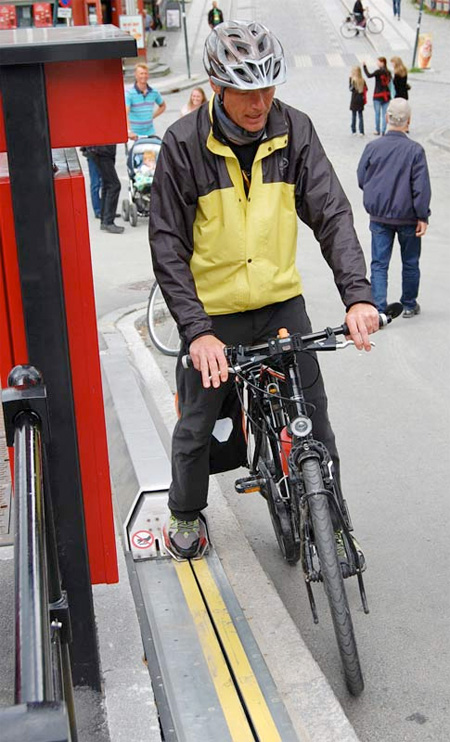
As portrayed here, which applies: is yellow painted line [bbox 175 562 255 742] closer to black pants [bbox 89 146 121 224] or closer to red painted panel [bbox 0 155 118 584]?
red painted panel [bbox 0 155 118 584]

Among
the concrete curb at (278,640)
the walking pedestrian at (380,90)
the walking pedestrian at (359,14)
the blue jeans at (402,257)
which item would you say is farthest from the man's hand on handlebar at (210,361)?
the walking pedestrian at (359,14)

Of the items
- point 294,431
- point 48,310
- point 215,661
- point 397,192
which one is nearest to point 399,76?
point 397,192

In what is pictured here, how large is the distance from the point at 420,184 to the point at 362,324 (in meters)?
4.86

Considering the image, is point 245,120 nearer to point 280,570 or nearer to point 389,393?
point 280,570

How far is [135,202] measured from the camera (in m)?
13.4

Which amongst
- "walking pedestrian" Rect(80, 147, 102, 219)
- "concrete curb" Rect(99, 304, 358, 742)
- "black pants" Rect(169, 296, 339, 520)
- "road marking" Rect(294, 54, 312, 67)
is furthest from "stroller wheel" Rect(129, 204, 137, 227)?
"road marking" Rect(294, 54, 312, 67)

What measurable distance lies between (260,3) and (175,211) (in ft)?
163

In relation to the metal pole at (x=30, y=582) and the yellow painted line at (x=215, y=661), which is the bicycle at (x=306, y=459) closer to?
the yellow painted line at (x=215, y=661)

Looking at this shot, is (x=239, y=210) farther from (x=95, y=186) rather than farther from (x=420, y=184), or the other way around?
(x=95, y=186)

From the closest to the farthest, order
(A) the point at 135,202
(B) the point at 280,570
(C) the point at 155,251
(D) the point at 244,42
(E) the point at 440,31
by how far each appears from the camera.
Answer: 1. (D) the point at 244,42
2. (C) the point at 155,251
3. (B) the point at 280,570
4. (A) the point at 135,202
5. (E) the point at 440,31

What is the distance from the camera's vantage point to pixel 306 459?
3.75 metres

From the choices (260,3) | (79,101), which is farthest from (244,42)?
(260,3)

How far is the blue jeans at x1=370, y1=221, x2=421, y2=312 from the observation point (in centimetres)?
851

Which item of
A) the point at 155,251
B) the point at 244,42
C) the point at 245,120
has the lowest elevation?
the point at 155,251
